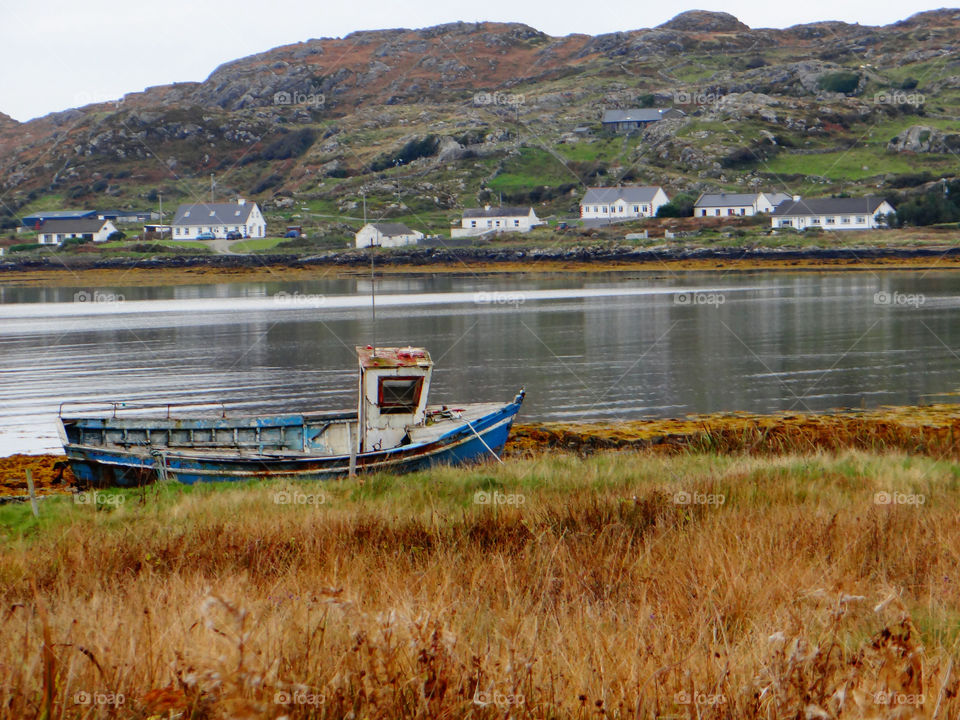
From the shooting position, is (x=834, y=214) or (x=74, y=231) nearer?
(x=834, y=214)

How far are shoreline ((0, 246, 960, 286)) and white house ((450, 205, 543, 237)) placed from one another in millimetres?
12276

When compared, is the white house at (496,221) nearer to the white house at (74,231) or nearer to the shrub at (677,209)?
the shrub at (677,209)

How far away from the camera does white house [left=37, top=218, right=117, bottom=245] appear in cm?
15162

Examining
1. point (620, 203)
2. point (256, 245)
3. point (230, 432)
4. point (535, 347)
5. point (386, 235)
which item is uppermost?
point (620, 203)

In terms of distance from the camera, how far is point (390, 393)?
22016 millimetres

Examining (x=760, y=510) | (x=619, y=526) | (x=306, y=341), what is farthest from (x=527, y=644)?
(x=306, y=341)

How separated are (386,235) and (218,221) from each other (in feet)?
104

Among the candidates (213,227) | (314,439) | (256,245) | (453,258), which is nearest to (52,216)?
(213,227)

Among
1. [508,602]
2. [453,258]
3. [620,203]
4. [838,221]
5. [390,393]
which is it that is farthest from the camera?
[620,203]

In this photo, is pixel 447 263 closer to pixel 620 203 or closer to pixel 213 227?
pixel 620 203

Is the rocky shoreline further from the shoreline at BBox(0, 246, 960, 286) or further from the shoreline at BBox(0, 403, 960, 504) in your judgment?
the shoreline at BBox(0, 403, 960, 504)

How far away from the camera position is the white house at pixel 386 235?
139000 millimetres

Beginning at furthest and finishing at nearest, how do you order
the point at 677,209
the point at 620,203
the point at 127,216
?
the point at 127,216, the point at 620,203, the point at 677,209

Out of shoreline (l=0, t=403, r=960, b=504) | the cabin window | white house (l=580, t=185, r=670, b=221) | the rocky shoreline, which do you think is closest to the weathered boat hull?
shoreline (l=0, t=403, r=960, b=504)
